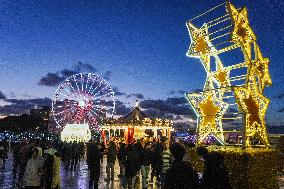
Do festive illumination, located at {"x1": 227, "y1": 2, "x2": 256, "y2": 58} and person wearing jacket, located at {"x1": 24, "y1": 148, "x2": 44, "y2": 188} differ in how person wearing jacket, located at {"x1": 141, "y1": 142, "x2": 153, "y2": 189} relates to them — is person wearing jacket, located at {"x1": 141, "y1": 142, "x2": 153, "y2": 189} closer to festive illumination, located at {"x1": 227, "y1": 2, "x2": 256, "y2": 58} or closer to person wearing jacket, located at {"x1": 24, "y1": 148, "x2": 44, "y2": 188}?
festive illumination, located at {"x1": 227, "y1": 2, "x2": 256, "y2": 58}

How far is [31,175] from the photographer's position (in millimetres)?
6906

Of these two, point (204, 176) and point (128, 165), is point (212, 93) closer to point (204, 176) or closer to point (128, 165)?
point (128, 165)

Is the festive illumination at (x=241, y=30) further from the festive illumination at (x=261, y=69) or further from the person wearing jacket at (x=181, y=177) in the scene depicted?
the person wearing jacket at (x=181, y=177)

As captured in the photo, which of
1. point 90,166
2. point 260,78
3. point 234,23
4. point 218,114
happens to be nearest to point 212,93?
point 218,114

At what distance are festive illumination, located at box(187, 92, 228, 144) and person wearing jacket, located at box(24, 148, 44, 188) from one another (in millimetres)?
5179

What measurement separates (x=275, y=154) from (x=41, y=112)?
128 m

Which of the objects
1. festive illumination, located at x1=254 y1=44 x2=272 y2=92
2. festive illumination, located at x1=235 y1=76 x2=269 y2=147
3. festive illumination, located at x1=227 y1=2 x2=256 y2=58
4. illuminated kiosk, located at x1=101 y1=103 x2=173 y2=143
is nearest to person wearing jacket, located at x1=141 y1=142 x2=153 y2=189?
festive illumination, located at x1=235 y1=76 x2=269 y2=147

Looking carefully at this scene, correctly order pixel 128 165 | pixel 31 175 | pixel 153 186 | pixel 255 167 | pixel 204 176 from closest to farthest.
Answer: pixel 204 176
pixel 31 175
pixel 255 167
pixel 128 165
pixel 153 186

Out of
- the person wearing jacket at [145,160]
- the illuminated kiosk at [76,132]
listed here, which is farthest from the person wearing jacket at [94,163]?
the illuminated kiosk at [76,132]

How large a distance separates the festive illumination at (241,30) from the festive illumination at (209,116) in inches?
69.6

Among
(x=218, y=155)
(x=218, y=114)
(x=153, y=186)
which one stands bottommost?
(x=153, y=186)

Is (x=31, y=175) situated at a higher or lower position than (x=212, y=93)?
lower

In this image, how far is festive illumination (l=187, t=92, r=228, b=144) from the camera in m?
10.3

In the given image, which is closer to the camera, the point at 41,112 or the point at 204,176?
the point at 204,176
